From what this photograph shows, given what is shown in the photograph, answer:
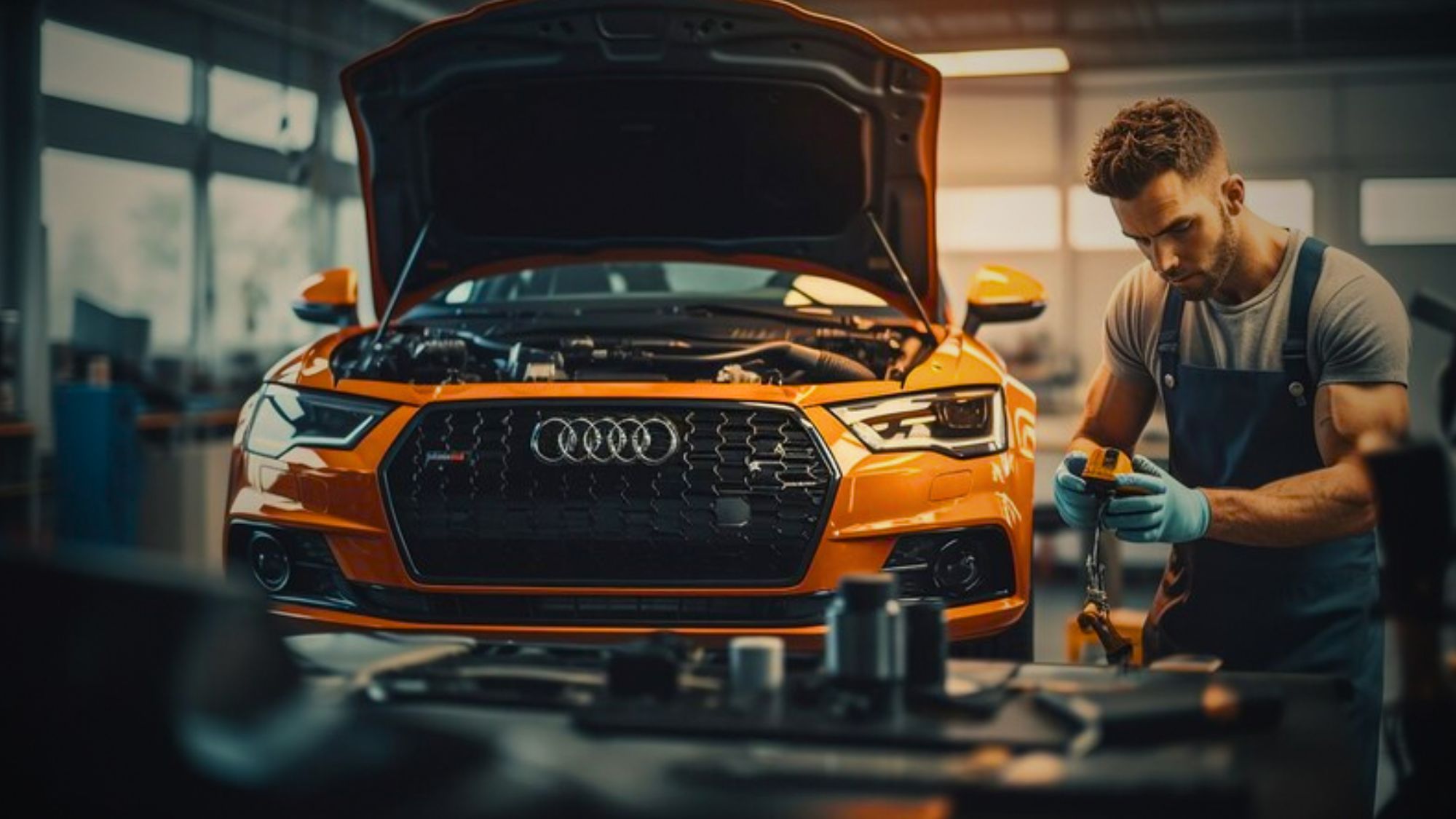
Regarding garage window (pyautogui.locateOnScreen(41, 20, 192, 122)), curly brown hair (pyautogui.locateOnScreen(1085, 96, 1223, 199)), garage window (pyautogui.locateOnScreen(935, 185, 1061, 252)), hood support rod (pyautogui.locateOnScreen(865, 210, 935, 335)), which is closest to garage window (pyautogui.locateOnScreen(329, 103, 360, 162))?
garage window (pyautogui.locateOnScreen(41, 20, 192, 122))

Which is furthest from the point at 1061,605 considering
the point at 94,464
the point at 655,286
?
the point at 94,464

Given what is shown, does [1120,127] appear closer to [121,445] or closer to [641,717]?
[641,717]

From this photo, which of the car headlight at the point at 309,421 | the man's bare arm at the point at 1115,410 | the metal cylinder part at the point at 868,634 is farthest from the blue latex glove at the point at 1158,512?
the car headlight at the point at 309,421

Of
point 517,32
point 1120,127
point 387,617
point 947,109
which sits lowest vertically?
point 387,617

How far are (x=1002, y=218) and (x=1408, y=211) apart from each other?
3310 mm

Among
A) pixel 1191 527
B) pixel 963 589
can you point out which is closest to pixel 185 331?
pixel 963 589

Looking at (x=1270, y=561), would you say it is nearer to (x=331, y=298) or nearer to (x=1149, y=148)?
(x=1149, y=148)

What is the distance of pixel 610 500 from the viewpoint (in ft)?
8.95

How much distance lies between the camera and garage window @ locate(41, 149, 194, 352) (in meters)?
7.61

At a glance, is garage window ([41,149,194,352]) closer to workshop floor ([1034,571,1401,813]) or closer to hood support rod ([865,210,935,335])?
workshop floor ([1034,571,1401,813])

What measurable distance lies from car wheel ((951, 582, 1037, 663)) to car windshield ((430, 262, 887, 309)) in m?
0.90

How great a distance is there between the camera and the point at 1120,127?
2318 mm

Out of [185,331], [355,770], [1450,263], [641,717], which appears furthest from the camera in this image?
[1450,263]

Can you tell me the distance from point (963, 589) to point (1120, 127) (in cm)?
88
